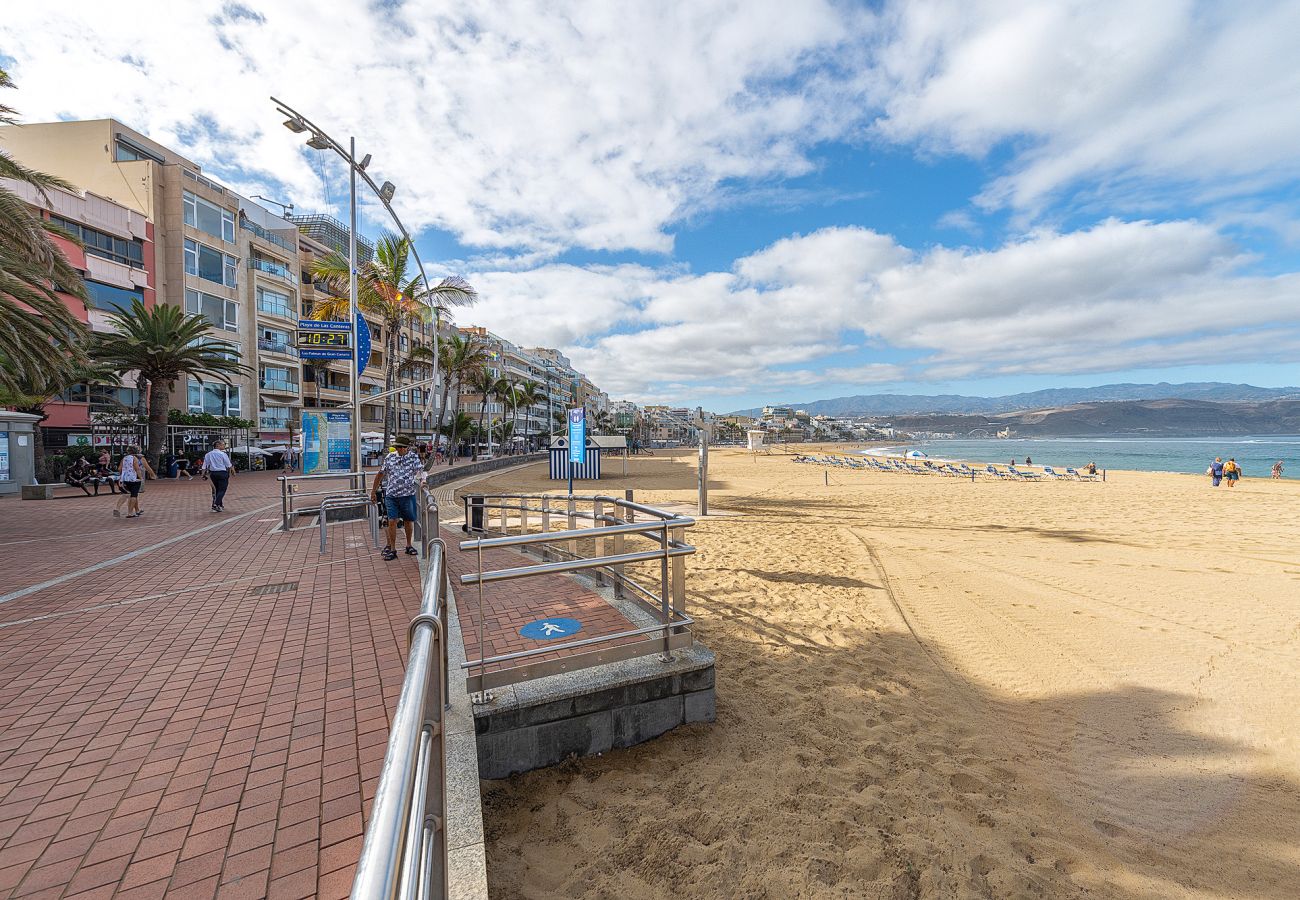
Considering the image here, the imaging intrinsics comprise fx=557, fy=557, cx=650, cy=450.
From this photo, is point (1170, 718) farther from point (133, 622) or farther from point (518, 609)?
point (133, 622)

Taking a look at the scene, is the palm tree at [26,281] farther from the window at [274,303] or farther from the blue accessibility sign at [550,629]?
the window at [274,303]

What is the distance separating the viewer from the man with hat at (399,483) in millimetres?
7668

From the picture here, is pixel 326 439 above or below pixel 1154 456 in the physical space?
above

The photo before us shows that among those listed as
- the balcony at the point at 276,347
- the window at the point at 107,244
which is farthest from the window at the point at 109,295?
the balcony at the point at 276,347

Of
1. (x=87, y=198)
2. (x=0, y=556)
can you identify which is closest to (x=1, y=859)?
(x=0, y=556)

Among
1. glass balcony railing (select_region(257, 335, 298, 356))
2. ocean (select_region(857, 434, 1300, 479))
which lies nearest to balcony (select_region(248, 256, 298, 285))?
glass balcony railing (select_region(257, 335, 298, 356))

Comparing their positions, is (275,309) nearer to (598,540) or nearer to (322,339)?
(322,339)

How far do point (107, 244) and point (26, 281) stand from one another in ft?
65.9

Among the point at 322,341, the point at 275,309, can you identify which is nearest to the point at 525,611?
the point at 322,341

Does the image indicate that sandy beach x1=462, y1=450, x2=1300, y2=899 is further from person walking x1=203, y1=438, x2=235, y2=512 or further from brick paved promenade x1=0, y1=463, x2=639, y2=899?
person walking x1=203, y1=438, x2=235, y2=512

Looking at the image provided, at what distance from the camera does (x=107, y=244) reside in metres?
29.1

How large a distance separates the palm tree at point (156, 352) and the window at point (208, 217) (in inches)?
497

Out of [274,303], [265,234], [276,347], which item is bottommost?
[276,347]

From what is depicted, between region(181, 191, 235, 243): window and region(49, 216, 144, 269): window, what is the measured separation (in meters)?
4.41
